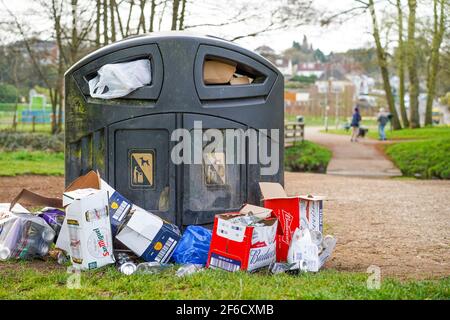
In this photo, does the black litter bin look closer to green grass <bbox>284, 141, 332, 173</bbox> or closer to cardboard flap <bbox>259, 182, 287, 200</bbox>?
cardboard flap <bbox>259, 182, 287, 200</bbox>

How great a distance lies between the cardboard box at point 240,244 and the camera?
16.2 feet

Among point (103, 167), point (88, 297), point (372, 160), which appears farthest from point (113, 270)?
point (372, 160)

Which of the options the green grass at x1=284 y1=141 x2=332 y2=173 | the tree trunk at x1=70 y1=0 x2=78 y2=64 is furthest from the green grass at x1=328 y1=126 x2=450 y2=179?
the tree trunk at x1=70 y1=0 x2=78 y2=64

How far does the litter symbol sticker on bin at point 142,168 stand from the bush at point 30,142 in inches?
587

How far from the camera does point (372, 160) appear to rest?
2100 cm

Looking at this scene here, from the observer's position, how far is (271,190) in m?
5.92

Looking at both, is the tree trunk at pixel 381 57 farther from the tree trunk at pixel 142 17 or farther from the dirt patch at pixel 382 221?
the dirt patch at pixel 382 221

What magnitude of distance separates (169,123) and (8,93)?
24.2 m

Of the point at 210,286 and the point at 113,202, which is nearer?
the point at 210,286

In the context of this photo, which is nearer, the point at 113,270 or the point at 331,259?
the point at 113,270

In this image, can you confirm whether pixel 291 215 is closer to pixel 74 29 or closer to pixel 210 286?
pixel 210 286

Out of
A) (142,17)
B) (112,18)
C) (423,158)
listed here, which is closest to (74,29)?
(112,18)
